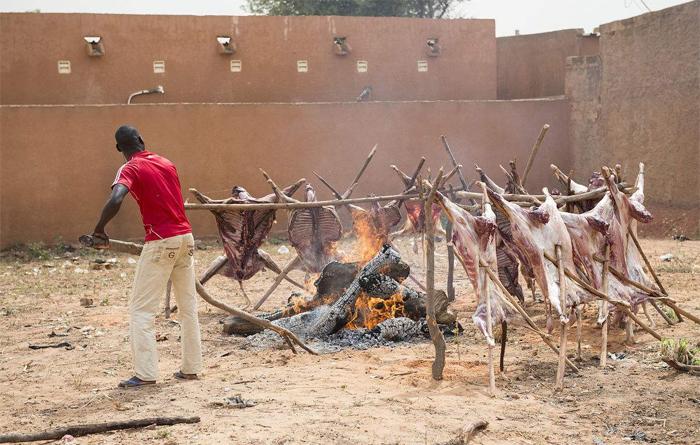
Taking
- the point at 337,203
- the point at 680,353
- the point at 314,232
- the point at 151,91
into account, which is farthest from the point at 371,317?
the point at 151,91

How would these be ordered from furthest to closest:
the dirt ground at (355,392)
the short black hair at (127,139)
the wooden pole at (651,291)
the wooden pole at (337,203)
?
the wooden pole at (337,203) → the wooden pole at (651,291) → the short black hair at (127,139) → the dirt ground at (355,392)

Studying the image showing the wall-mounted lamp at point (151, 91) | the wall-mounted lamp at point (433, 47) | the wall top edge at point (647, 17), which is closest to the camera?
the wall top edge at point (647, 17)

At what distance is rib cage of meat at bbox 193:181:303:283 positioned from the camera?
880cm

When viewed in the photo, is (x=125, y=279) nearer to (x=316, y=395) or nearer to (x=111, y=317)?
(x=111, y=317)

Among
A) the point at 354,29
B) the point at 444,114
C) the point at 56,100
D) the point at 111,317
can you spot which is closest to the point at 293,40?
the point at 354,29

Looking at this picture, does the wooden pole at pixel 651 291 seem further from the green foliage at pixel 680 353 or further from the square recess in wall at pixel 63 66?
the square recess in wall at pixel 63 66

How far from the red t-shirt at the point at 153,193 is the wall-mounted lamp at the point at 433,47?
1457 cm

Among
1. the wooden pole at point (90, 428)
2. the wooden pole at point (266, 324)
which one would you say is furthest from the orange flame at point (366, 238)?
the wooden pole at point (90, 428)

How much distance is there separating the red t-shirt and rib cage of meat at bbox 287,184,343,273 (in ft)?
9.10

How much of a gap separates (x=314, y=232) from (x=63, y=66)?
436 inches

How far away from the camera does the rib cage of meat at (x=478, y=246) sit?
600 cm

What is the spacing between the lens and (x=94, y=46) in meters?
18.1

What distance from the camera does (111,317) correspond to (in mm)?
9469

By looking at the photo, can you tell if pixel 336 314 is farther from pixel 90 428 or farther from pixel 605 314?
pixel 90 428
